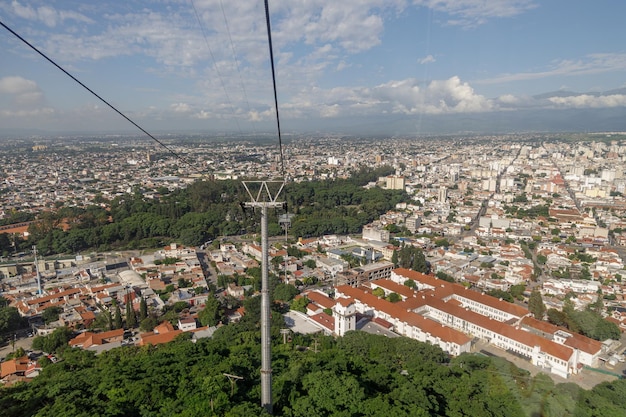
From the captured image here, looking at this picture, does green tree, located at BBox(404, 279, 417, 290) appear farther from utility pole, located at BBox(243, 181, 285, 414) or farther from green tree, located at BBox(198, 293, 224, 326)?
utility pole, located at BBox(243, 181, 285, 414)

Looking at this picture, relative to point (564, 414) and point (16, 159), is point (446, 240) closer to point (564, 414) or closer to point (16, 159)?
point (564, 414)

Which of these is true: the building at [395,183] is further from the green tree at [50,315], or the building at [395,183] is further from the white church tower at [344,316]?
the green tree at [50,315]

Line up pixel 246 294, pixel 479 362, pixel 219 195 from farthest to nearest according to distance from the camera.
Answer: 1. pixel 219 195
2. pixel 246 294
3. pixel 479 362

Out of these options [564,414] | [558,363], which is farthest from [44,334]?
[558,363]

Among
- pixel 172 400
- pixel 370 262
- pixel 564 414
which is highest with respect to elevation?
pixel 172 400

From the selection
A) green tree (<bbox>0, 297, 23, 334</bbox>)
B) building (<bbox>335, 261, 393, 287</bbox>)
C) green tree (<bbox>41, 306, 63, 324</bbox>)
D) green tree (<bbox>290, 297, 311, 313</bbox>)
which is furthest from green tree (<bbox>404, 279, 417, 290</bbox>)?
green tree (<bbox>0, 297, 23, 334</bbox>)

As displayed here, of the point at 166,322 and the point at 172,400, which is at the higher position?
the point at 172,400
